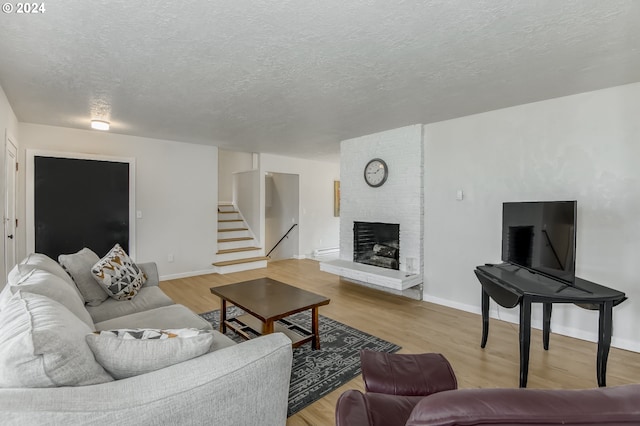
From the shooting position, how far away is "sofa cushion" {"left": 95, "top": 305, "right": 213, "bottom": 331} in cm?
202

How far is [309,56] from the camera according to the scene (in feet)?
7.11

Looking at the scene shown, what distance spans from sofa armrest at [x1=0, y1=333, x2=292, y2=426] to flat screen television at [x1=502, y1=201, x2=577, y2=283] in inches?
85.1

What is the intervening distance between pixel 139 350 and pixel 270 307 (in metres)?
1.45

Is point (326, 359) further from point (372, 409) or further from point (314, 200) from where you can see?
point (314, 200)

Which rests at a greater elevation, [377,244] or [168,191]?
[168,191]

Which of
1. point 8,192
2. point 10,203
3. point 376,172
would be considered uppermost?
point 376,172

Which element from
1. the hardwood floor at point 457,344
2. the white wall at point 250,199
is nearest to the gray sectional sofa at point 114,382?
the hardwood floor at point 457,344

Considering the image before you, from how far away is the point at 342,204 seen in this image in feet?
16.8

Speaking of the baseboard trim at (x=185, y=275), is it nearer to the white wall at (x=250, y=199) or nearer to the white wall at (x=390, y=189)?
the white wall at (x=250, y=199)

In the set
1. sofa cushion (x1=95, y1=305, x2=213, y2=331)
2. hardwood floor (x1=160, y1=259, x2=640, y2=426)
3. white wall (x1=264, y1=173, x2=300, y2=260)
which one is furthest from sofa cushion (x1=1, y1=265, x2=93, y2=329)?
white wall (x1=264, y1=173, x2=300, y2=260)

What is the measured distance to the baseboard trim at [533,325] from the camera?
2675mm

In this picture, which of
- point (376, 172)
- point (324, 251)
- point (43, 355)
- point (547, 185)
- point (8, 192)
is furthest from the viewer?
point (324, 251)

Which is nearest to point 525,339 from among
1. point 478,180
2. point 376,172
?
point 478,180

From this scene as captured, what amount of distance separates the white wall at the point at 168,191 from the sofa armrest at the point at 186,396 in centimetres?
443
